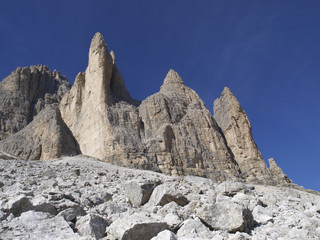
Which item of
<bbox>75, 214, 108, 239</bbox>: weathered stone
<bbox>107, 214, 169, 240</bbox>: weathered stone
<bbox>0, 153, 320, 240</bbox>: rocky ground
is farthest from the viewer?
<bbox>75, 214, 108, 239</bbox>: weathered stone

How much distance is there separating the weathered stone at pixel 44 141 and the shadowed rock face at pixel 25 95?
13529 mm

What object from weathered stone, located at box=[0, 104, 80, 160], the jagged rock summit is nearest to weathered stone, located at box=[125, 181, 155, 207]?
the jagged rock summit

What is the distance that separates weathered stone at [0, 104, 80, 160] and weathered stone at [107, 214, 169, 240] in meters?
36.2

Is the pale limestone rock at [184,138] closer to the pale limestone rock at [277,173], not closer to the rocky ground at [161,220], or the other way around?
the pale limestone rock at [277,173]

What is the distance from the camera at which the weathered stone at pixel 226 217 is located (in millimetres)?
5879

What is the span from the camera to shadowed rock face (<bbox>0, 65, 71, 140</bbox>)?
61438mm

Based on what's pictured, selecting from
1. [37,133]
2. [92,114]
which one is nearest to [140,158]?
[92,114]

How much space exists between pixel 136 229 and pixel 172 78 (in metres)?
60.8

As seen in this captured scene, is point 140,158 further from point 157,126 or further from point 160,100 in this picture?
point 160,100

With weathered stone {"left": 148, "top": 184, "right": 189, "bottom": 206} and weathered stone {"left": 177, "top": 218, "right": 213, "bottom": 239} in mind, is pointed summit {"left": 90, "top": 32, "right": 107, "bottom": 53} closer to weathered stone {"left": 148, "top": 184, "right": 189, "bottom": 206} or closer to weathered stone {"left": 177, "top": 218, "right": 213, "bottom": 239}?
weathered stone {"left": 148, "top": 184, "right": 189, "bottom": 206}

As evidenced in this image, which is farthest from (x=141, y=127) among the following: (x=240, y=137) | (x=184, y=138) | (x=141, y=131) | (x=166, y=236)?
(x=166, y=236)

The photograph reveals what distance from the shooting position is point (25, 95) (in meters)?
70.6

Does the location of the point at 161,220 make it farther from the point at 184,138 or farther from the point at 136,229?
the point at 184,138

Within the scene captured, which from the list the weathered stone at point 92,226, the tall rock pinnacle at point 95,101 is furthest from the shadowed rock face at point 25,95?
the weathered stone at point 92,226
